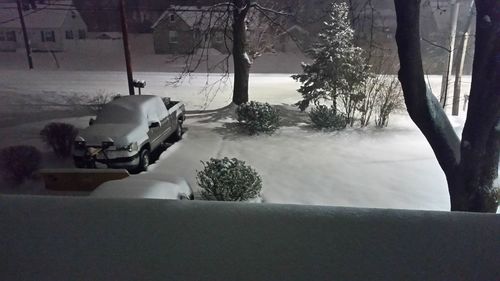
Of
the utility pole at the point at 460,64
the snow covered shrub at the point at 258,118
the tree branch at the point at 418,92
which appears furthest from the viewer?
the utility pole at the point at 460,64

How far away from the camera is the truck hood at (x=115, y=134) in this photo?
7707 mm

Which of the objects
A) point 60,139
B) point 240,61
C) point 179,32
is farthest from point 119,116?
point 179,32

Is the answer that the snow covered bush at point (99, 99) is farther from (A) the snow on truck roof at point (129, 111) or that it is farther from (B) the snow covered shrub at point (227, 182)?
(B) the snow covered shrub at point (227, 182)

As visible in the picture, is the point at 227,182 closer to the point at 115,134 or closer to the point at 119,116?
the point at 115,134

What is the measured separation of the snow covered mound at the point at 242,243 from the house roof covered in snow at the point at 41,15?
13745 mm

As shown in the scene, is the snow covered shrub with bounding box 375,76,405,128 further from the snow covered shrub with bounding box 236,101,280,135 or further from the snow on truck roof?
the snow on truck roof

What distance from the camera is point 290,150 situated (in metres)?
9.88

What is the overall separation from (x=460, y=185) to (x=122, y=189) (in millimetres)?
4002

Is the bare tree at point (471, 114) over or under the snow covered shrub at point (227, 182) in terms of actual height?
over

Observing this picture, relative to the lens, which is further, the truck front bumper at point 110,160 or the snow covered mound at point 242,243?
the truck front bumper at point 110,160

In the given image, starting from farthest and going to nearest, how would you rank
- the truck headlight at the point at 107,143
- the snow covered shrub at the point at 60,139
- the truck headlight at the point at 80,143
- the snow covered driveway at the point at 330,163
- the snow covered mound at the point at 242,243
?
the snow covered shrub at the point at 60,139 < the truck headlight at the point at 80,143 < the truck headlight at the point at 107,143 < the snow covered driveway at the point at 330,163 < the snow covered mound at the point at 242,243

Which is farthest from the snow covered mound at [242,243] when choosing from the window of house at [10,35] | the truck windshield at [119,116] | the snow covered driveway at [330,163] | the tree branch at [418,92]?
the window of house at [10,35]

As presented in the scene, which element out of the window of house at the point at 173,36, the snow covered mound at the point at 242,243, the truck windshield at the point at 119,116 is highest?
the window of house at the point at 173,36

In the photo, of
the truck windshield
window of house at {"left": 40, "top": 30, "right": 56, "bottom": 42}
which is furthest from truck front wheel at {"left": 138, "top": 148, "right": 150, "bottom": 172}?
window of house at {"left": 40, "top": 30, "right": 56, "bottom": 42}
